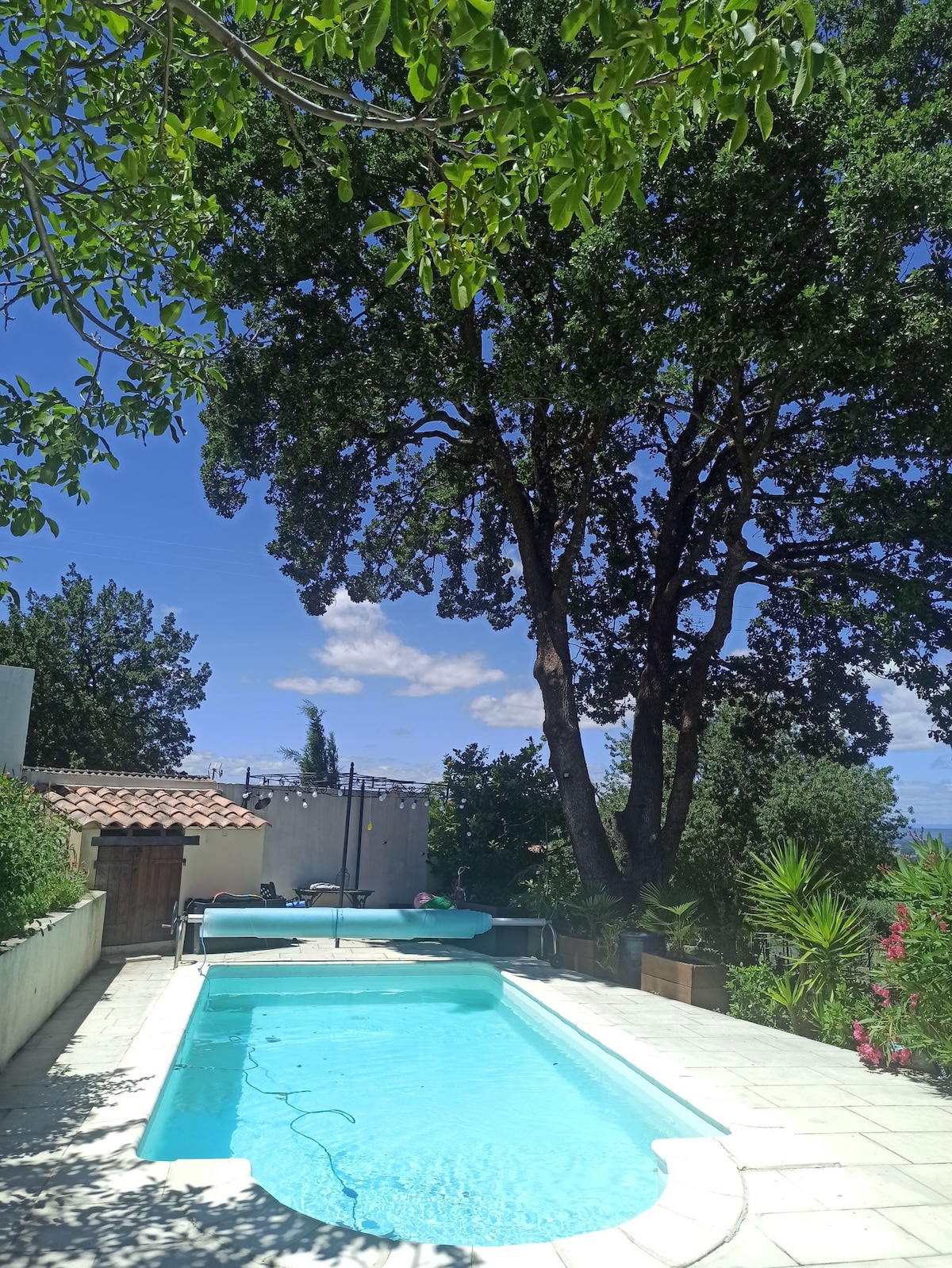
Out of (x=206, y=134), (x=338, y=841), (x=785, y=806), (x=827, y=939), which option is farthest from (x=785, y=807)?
(x=206, y=134)

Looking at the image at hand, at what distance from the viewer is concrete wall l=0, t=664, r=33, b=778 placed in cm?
1326

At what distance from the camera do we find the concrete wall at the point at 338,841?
1917 centimetres

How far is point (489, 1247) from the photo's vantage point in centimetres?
457

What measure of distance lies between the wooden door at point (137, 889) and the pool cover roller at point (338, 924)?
855 mm

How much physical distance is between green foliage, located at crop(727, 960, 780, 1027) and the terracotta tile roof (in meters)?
7.98

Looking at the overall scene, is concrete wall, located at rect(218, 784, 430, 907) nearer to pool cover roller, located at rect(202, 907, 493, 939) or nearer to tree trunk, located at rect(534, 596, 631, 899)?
A: pool cover roller, located at rect(202, 907, 493, 939)

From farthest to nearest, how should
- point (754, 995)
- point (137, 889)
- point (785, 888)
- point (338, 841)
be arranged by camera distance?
1. point (338, 841)
2. point (137, 889)
3. point (754, 995)
4. point (785, 888)

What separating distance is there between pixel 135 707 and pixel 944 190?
104 ft

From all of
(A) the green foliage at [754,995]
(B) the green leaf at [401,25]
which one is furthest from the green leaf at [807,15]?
(A) the green foliage at [754,995]

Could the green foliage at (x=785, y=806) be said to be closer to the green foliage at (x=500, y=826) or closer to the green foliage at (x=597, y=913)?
the green foliage at (x=500, y=826)

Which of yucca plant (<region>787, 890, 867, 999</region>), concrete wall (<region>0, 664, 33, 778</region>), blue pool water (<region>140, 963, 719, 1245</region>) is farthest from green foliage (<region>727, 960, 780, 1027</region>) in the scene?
concrete wall (<region>0, 664, 33, 778</region>)

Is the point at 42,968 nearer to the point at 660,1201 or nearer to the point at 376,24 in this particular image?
the point at 660,1201


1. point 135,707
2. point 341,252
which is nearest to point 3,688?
point 341,252

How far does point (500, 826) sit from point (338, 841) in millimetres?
3667
